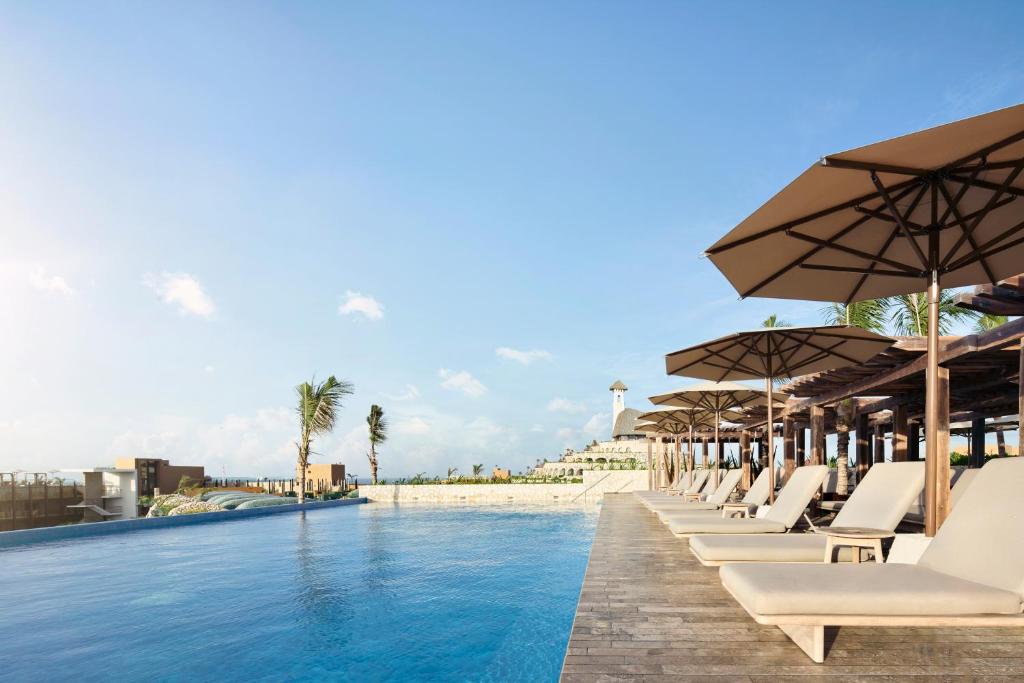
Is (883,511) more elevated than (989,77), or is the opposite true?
(989,77)

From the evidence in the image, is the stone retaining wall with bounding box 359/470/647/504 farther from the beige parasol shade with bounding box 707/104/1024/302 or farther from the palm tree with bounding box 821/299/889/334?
the beige parasol shade with bounding box 707/104/1024/302

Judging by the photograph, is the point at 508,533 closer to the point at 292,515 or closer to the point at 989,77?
the point at 292,515

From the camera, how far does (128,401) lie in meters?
30.1

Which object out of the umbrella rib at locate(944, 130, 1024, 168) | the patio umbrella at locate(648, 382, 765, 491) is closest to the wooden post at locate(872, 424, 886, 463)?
the patio umbrella at locate(648, 382, 765, 491)

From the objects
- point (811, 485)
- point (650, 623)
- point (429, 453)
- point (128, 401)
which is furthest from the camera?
point (429, 453)

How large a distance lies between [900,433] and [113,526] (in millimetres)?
18036

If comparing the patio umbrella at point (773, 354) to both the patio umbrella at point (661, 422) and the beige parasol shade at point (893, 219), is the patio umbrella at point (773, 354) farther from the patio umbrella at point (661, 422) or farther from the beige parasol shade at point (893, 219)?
the patio umbrella at point (661, 422)

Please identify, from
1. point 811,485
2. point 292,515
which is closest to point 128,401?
point 292,515

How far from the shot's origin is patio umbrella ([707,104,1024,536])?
342 cm

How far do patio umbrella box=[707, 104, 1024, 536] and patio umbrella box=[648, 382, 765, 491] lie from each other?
237 inches

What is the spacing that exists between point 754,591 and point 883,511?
2.49 m

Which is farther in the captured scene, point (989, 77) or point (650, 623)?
point (989, 77)

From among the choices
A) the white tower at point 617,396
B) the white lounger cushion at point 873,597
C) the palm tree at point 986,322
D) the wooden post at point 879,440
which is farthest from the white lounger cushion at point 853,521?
the white tower at point 617,396

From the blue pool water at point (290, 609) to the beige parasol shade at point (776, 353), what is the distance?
12.3 ft
